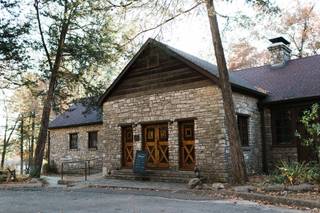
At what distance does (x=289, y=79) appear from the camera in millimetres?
17734

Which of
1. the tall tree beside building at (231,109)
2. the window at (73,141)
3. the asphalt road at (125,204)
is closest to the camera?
the asphalt road at (125,204)

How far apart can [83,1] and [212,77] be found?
6.01 meters

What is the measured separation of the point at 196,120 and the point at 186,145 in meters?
1.17

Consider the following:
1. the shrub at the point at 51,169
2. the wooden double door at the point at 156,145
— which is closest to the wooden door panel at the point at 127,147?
the wooden double door at the point at 156,145

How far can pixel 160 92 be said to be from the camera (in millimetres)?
15992

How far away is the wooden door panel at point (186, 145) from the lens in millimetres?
14938

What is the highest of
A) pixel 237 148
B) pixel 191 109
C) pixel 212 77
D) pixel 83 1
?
pixel 83 1

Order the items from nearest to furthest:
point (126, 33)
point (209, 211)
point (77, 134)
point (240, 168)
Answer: point (209, 211)
point (240, 168)
point (126, 33)
point (77, 134)

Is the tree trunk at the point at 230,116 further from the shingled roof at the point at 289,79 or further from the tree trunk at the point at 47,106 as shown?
the tree trunk at the point at 47,106

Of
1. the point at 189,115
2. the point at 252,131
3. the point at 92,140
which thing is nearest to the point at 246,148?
the point at 252,131

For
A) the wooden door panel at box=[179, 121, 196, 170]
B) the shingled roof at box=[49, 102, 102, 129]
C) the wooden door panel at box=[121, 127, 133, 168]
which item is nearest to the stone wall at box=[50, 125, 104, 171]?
the shingled roof at box=[49, 102, 102, 129]

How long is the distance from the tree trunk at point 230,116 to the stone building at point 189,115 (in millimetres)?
1097

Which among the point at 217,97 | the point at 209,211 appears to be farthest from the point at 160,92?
the point at 209,211

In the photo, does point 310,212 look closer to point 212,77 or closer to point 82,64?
point 212,77
